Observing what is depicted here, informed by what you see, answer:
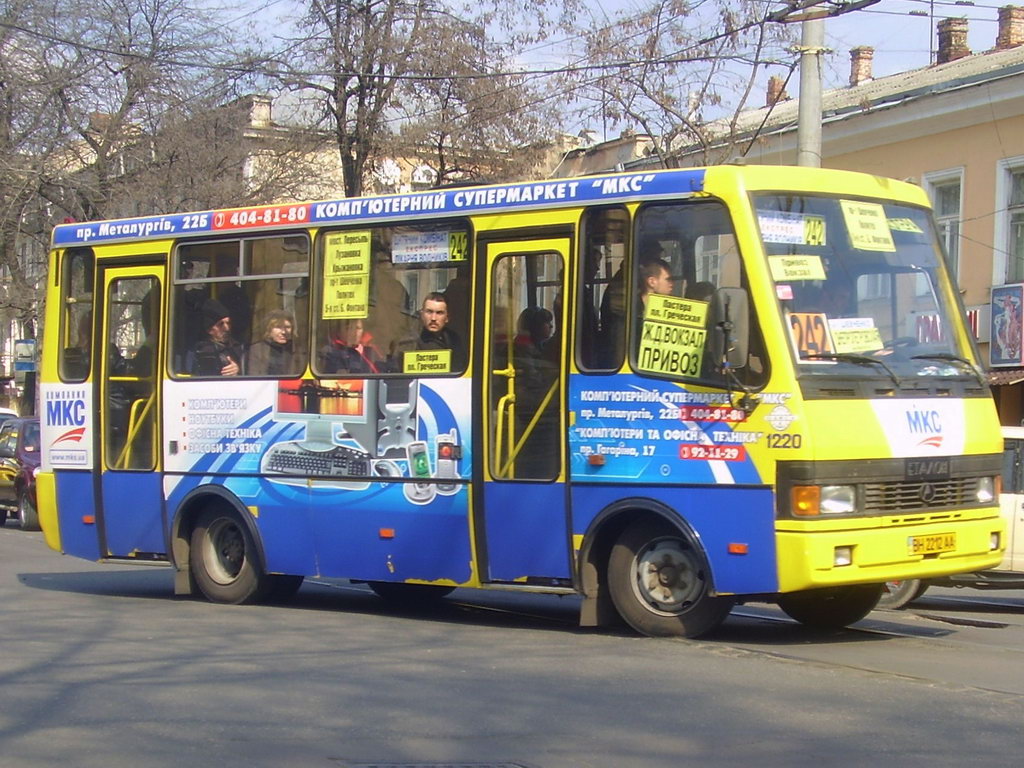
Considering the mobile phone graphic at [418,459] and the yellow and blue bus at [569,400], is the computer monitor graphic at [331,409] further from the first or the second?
the mobile phone graphic at [418,459]

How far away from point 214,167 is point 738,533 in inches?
979

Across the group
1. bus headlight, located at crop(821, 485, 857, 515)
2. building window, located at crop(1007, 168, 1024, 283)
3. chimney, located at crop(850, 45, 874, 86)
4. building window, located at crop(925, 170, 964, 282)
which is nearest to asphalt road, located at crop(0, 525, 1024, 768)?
bus headlight, located at crop(821, 485, 857, 515)

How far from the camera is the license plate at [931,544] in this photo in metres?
9.34

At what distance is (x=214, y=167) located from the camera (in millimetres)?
32406

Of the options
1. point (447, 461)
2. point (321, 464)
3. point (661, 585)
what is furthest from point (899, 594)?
point (321, 464)

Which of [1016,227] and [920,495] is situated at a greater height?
[1016,227]

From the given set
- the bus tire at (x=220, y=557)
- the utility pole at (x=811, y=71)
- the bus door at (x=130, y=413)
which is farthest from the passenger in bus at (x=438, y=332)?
the utility pole at (x=811, y=71)

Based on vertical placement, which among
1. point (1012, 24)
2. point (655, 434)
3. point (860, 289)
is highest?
point (1012, 24)

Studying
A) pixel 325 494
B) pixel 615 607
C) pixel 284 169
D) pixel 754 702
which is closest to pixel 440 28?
pixel 284 169

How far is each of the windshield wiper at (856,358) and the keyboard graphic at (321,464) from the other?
11.6ft

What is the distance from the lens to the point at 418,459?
10984 mm

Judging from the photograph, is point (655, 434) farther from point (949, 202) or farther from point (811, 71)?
point (949, 202)

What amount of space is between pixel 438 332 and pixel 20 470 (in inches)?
617

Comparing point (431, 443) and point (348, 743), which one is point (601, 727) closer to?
point (348, 743)
